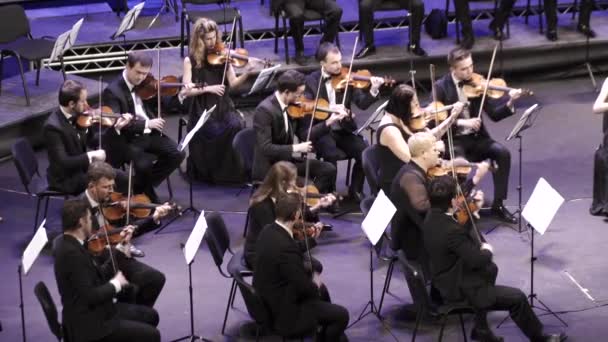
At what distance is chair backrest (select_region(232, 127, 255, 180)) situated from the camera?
933 cm

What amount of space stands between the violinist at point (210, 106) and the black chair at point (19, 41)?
5.61 feet

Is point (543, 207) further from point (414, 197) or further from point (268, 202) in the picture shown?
point (268, 202)

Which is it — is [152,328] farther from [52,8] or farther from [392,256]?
[52,8]

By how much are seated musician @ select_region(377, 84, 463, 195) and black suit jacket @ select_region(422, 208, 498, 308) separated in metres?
1.45

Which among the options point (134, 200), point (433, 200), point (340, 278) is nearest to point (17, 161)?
point (134, 200)

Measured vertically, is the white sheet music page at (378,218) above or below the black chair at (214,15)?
below

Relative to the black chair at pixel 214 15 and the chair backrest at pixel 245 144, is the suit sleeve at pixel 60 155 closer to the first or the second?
the chair backrest at pixel 245 144

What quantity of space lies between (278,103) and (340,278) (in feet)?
5.06

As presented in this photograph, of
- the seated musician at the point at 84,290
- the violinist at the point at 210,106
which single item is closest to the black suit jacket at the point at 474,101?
the violinist at the point at 210,106

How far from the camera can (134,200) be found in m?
8.12

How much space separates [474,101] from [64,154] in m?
3.32

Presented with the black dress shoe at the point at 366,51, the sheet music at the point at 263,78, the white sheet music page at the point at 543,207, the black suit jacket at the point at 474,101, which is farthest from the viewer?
the black dress shoe at the point at 366,51

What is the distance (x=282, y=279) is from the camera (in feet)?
23.2

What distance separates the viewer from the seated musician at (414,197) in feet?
25.5
